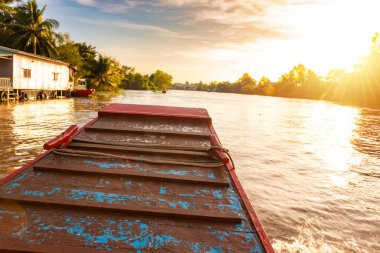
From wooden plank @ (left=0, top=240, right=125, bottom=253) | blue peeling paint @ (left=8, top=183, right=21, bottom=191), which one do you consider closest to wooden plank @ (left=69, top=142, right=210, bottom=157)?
blue peeling paint @ (left=8, top=183, right=21, bottom=191)

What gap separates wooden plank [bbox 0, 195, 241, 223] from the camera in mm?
2172

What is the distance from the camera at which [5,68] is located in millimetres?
23609

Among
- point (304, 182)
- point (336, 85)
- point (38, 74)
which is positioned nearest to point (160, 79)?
point (336, 85)

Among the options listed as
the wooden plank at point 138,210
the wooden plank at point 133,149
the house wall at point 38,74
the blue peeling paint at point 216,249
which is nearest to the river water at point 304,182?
the wooden plank at point 133,149

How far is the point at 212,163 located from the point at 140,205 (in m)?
1.18

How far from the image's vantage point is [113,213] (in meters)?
2.20

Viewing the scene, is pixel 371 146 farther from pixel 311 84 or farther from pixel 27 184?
pixel 311 84

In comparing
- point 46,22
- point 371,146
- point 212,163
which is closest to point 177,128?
point 212,163

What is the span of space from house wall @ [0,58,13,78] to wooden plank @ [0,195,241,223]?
2630 cm

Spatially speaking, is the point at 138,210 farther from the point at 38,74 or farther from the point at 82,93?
the point at 82,93

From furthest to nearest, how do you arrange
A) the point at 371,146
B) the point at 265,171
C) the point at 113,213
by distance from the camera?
the point at 371,146 < the point at 265,171 < the point at 113,213

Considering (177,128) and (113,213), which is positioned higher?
(177,128)

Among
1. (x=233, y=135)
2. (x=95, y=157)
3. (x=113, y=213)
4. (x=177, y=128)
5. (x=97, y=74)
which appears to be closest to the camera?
(x=113, y=213)

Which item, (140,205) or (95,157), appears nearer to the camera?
(140,205)
